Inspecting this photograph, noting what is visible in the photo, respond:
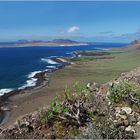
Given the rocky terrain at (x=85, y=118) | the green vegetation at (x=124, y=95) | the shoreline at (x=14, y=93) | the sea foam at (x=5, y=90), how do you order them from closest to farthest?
the rocky terrain at (x=85, y=118), the green vegetation at (x=124, y=95), the shoreline at (x=14, y=93), the sea foam at (x=5, y=90)

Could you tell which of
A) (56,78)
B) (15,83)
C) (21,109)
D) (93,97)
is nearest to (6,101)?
(21,109)

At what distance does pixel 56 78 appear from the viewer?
5850 cm

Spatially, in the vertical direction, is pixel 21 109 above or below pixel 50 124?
below

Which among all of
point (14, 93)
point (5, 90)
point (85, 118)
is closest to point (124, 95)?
point (85, 118)

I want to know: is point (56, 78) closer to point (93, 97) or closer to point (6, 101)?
point (6, 101)

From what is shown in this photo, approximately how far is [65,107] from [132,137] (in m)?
2.49

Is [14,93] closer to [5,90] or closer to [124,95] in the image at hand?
[5,90]

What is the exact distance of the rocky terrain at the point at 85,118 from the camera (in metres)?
11.6

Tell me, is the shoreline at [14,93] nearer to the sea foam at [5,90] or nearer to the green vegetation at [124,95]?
the sea foam at [5,90]

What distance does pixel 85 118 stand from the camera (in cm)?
1240

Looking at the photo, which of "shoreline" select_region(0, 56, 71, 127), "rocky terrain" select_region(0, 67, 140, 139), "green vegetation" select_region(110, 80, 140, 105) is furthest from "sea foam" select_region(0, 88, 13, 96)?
"rocky terrain" select_region(0, 67, 140, 139)

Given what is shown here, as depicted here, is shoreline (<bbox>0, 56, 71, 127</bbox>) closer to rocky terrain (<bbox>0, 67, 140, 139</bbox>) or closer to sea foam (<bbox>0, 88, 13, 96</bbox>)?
sea foam (<bbox>0, 88, 13, 96</bbox>)

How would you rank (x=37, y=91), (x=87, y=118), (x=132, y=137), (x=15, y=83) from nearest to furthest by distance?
(x=132, y=137) < (x=87, y=118) < (x=37, y=91) < (x=15, y=83)

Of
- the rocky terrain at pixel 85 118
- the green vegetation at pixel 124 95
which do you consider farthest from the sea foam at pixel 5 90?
the rocky terrain at pixel 85 118
